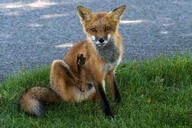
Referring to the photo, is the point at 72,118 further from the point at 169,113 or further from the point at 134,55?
the point at 134,55

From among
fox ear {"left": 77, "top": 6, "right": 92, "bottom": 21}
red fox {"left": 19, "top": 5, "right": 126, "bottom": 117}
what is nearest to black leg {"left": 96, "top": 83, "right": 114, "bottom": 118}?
red fox {"left": 19, "top": 5, "right": 126, "bottom": 117}

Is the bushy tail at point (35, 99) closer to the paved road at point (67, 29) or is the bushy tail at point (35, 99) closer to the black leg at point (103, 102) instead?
the black leg at point (103, 102)

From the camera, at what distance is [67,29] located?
6.76 m

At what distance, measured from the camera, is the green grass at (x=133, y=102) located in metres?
3.67

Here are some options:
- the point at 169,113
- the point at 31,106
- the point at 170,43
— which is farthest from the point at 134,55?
the point at 31,106

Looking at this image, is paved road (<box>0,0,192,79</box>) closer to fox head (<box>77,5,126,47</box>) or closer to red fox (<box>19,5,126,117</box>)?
red fox (<box>19,5,126,117</box>)

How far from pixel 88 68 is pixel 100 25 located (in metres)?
0.58

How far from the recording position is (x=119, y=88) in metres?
4.63

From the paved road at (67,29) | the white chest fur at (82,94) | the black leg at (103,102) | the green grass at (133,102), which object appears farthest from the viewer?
the paved road at (67,29)

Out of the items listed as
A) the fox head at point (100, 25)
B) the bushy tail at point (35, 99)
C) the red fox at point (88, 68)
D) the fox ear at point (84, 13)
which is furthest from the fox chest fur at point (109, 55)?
the bushy tail at point (35, 99)

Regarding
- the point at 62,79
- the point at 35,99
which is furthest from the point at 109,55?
the point at 35,99

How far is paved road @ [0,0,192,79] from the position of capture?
19.2 feet

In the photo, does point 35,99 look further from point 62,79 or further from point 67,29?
point 67,29

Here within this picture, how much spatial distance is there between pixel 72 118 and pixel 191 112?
1.41 m
